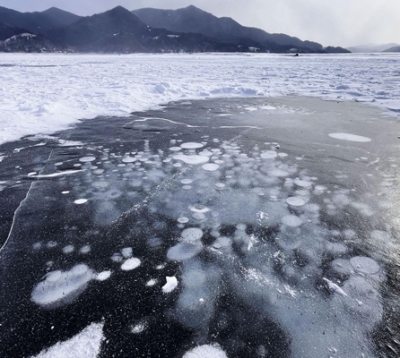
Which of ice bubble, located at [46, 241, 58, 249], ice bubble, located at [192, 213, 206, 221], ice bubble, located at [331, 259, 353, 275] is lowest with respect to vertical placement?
ice bubble, located at [46, 241, 58, 249]

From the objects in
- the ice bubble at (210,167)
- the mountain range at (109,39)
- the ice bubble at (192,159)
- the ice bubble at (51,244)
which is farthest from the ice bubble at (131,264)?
the mountain range at (109,39)

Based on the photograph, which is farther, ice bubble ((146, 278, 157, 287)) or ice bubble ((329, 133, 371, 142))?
ice bubble ((329, 133, 371, 142))

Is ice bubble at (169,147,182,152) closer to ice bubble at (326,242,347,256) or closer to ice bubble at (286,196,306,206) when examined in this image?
ice bubble at (286,196,306,206)

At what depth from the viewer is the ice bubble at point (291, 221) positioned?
206 cm

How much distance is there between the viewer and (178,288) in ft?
4.91

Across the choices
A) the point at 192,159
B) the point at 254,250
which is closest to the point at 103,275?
the point at 254,250

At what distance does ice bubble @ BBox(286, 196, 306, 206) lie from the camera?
91.8 inches

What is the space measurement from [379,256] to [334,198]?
79 cm

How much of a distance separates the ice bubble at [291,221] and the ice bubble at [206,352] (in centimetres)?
115

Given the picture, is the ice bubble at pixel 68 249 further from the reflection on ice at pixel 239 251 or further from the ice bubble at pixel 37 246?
the ice bubble at pixel 37 246

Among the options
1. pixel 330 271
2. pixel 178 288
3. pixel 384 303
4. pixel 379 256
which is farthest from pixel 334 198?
pixel 178 288

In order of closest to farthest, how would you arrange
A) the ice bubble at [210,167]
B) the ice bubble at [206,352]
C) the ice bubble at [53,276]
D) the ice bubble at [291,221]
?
the ice bubble at [206,352] < the ice bubble at [53,276] < the ice bubble at [291,221] < the ice bubble at [210,167]

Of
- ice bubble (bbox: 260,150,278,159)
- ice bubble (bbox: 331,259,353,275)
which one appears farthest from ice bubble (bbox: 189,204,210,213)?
ice bubble (bbox: 260,150,278,159)

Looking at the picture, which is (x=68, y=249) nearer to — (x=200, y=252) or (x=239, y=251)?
(x=200, y=252)
